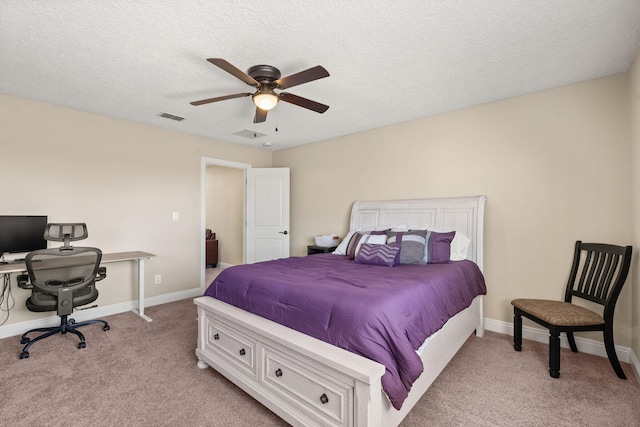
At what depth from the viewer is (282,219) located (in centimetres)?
510

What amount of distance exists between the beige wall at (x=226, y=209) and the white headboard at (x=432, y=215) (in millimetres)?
3135

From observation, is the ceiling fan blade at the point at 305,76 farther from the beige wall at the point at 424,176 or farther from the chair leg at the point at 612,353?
the chair leg at the point at 612,353

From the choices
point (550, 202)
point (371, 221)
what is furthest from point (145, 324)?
point (550, 202)

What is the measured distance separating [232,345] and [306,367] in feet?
2.49

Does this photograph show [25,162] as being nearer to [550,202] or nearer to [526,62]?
[526,62]

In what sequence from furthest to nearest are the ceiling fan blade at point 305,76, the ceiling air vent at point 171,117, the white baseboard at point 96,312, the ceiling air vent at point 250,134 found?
the ceiling air vent at point 250,134
the ceiling air vent at point 171,117
the white baseboard at point 96,312
the ceiling fan blade at point 305,76

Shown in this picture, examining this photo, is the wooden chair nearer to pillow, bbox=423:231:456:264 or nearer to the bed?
the bed

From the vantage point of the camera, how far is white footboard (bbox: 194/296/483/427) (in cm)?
146

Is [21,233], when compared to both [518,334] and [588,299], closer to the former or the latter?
[518,334]

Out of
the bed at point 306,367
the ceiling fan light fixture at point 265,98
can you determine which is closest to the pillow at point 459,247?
the bed at point 306,367

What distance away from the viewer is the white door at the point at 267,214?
5105 mm

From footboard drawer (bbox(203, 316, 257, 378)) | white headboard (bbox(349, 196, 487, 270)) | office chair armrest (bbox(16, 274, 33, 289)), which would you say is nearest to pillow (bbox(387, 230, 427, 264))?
white headboard (bbox(349, 196, 487, 270))

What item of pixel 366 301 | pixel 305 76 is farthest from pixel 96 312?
pixel 305 76

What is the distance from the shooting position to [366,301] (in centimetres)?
169
